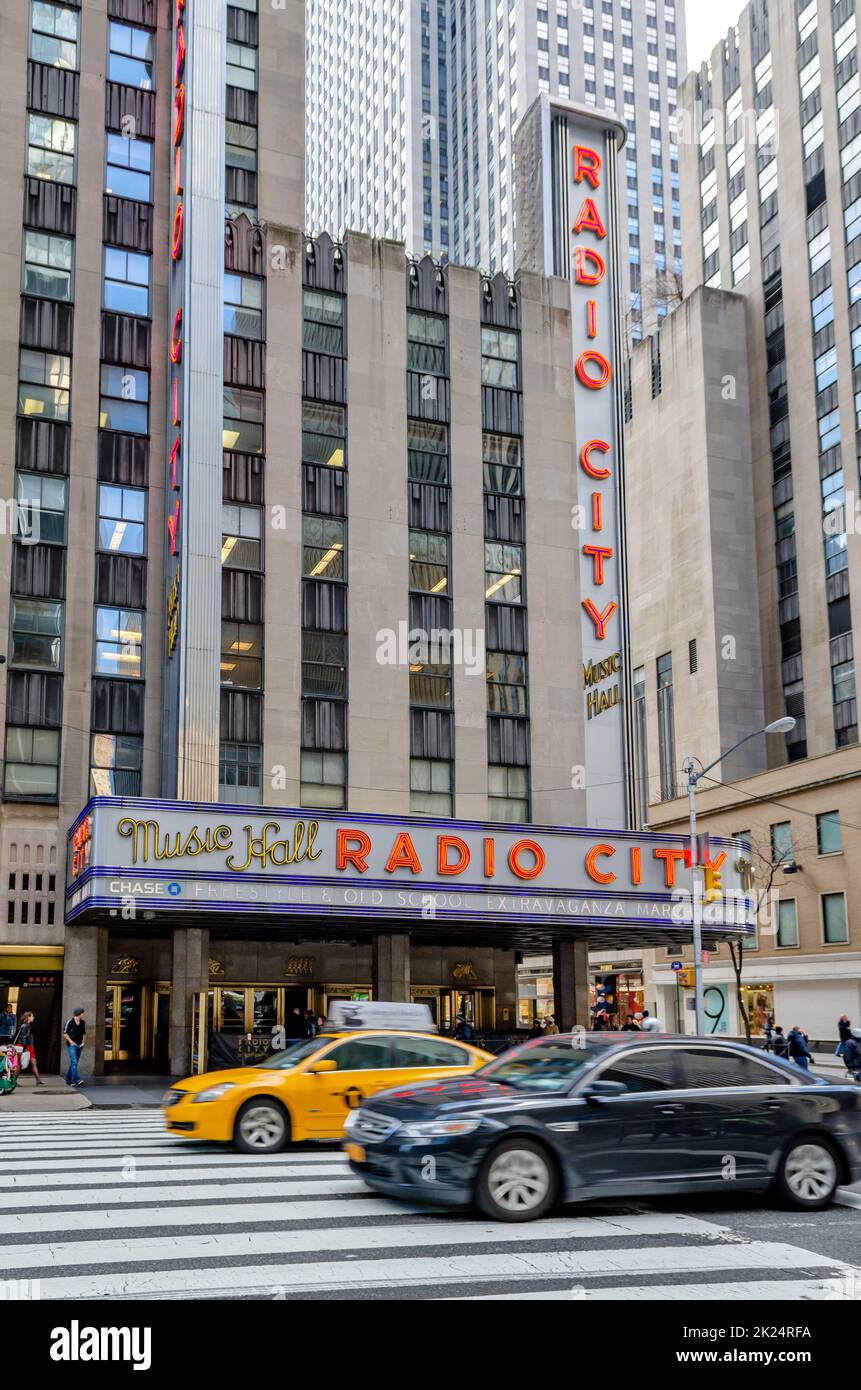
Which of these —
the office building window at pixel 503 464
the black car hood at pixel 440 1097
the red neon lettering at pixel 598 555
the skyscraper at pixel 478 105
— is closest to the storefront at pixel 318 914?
the red neon lettering at pixel 598 555

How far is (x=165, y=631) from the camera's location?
3697 cm

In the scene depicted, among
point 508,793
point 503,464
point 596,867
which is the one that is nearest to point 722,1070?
point 596,867

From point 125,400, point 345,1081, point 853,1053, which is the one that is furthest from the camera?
point 125,400

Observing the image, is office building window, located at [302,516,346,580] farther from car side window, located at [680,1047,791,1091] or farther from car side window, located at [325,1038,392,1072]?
car side window, located at [680,1047,791,1091]

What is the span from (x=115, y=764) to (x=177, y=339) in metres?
12.6

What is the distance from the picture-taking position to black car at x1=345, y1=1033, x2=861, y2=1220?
33.7 feet

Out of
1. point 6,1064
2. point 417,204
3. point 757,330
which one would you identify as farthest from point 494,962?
point 417,204

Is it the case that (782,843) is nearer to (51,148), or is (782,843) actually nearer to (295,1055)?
(51,148)

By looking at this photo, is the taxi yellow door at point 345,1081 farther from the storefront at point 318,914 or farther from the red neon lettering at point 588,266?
the red neon lettering at point 588,266

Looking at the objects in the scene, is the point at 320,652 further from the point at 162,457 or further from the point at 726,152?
the point at 726,152

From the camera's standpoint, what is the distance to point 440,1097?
11.1m

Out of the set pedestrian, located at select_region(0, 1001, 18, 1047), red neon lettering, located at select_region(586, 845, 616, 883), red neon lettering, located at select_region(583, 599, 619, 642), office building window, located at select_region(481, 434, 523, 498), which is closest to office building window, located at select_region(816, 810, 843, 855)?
red neon lettering, located at select_region(583, 599, 619, 642)

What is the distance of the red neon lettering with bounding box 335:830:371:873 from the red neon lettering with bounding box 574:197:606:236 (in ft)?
77.8
